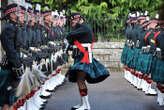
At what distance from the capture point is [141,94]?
29.6ft

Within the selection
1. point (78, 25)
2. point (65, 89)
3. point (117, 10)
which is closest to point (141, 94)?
point (65, 89)

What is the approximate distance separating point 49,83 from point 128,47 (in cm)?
301

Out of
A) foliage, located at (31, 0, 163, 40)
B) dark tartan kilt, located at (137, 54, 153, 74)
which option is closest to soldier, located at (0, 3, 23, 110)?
dark tartan kilt, located at (137, 54, 153, 74)

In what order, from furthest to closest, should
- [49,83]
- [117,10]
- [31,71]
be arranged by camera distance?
1. [117,10]
2. [49,83]
3. [31,71]

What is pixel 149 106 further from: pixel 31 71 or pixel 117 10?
pixel 117 10

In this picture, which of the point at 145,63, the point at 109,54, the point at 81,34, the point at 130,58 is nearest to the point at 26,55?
the point at 81,34

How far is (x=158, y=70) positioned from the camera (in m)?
7.02

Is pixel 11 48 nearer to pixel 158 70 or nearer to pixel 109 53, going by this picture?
pixel 158 70

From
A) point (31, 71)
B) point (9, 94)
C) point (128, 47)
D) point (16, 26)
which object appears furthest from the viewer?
point (128, 47)

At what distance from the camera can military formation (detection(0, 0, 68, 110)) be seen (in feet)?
16.5

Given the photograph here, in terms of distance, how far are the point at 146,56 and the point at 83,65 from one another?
8.15 feet

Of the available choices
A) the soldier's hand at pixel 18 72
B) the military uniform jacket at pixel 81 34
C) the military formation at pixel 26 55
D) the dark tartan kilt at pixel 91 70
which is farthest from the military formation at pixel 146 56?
the soldier's hand at pixel 18 72

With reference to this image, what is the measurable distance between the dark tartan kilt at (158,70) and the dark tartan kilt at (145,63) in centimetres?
118

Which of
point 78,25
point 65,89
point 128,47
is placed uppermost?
point 78,25
